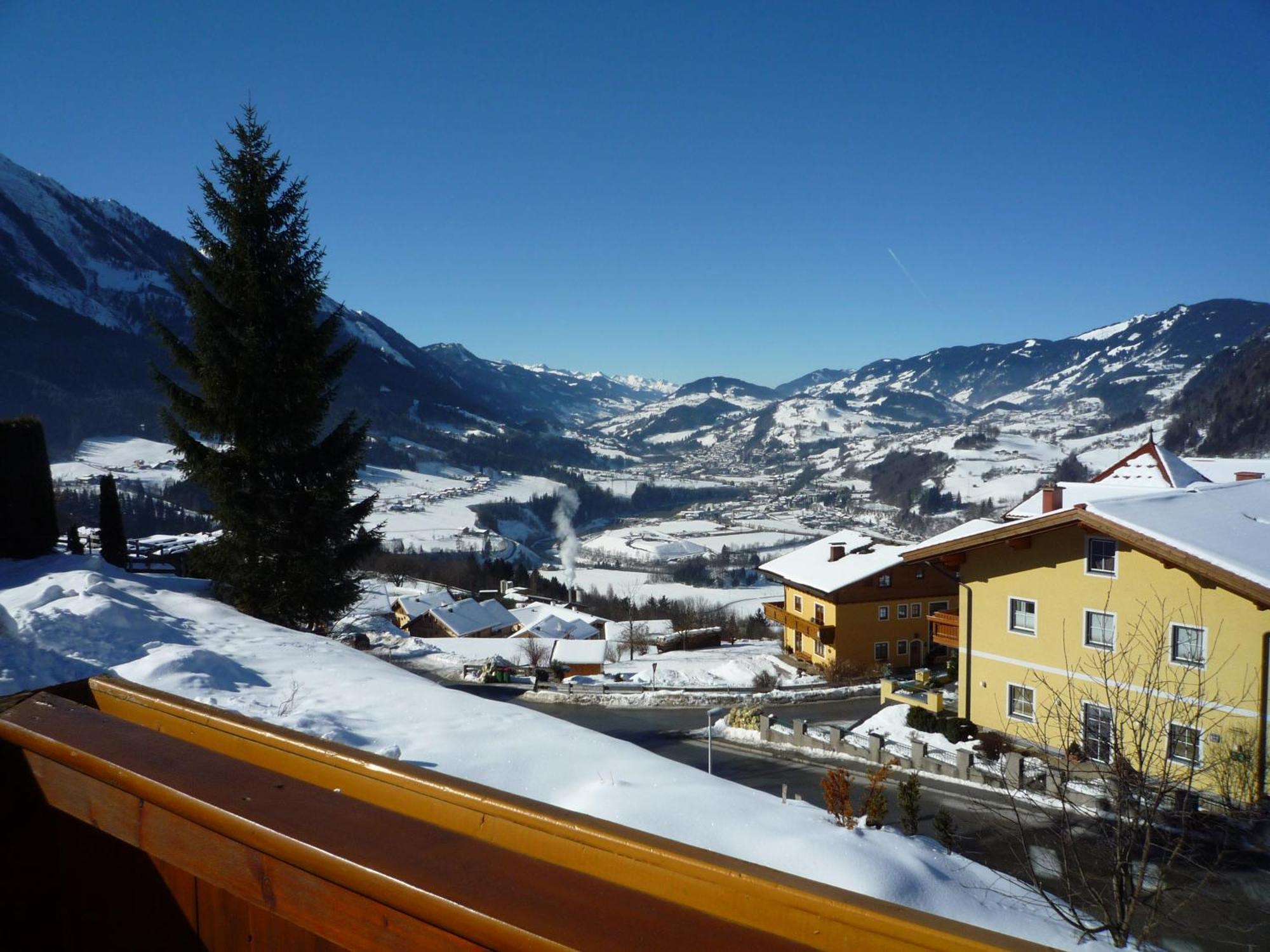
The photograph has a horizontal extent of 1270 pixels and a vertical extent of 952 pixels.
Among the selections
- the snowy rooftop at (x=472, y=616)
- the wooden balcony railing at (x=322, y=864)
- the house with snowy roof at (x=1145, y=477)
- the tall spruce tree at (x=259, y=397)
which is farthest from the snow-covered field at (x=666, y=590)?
the wooden balcony railing at (x=322, y=864)

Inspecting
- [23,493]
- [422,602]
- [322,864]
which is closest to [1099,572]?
[322,864]

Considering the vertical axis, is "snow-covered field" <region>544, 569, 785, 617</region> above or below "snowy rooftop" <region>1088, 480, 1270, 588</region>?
below

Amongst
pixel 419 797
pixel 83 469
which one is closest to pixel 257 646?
pixel 419 797

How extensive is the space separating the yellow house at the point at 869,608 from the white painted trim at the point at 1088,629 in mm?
12573

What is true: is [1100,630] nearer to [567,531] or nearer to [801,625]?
[801,625]

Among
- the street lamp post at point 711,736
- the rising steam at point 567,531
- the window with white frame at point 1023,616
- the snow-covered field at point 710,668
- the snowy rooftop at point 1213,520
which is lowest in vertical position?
the rising steam at point 567,531

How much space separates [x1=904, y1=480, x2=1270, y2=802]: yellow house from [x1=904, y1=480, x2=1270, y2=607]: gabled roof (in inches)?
1.1

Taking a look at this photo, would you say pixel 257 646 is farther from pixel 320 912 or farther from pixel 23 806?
pixel 320 912

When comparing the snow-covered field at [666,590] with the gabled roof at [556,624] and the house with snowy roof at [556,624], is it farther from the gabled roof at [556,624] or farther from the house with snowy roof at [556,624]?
the gabled roof at [556,624]

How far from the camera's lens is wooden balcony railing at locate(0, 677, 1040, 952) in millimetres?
747

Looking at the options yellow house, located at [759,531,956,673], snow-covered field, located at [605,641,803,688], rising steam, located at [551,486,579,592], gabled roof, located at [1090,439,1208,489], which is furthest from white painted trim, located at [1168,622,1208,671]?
rising steam, located at [551,486,579,592]

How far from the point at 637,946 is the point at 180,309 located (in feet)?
792

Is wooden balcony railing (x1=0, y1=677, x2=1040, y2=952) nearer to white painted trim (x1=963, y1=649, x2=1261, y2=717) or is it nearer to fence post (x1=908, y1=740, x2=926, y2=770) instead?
white painted trim (x1=963, y1=649, x2=1261, y2=717)

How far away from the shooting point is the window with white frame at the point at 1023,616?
14.5m
